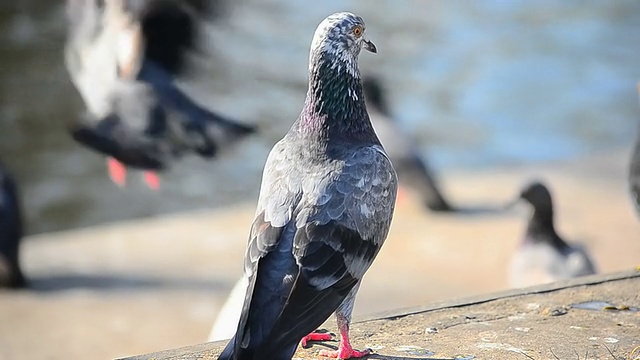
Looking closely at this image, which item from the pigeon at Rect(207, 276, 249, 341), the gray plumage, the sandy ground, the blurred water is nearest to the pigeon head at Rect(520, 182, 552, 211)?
the sandy ground

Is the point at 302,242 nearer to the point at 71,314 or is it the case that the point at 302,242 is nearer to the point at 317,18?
the point at 71,314

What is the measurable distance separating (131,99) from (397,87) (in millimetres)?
8869

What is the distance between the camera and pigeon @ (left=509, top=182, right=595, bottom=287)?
21.9 feet

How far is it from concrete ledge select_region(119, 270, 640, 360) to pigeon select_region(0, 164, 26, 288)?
3858 millimetres

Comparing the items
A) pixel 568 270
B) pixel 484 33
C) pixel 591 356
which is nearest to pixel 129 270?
pixel 568 270

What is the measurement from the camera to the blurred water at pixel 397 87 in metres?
11.4

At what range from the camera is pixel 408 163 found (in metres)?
8.98

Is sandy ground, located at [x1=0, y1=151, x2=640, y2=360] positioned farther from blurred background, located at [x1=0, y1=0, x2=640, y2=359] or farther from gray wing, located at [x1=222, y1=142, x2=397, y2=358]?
gray wing, located at [x1=222, y1=142, x2=397, y2=358]

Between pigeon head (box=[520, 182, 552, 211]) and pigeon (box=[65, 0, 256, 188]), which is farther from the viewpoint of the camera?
pigeon head (box=[520, 182, 552, 211])

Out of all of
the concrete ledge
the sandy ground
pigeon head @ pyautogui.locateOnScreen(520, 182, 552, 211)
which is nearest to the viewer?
the concrete ledge

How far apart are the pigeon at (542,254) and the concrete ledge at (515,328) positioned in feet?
6.07

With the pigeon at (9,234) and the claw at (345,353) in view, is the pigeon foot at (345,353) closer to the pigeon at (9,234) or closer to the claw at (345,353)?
the claw at (345,353)

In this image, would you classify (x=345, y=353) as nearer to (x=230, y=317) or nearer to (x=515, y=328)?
(x=515, y=328)

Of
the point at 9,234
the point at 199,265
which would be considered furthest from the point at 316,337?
the point at 9,234
